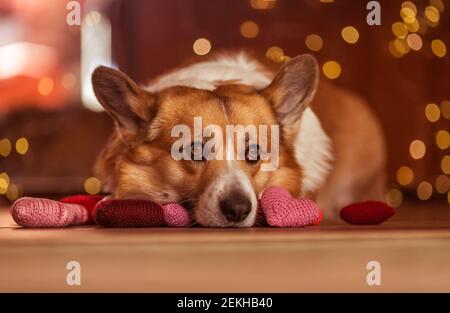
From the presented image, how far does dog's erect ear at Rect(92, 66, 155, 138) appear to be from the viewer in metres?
1.96

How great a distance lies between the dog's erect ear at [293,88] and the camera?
6.74ft

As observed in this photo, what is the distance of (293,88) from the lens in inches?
82.5

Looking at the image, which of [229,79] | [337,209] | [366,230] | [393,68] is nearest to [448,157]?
[393,68]

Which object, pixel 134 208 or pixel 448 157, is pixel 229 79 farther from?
pixel 448 157

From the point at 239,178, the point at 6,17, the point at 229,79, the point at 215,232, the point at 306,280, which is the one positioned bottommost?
the point at 306,280

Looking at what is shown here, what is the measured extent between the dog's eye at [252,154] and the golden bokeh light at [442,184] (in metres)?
2.09

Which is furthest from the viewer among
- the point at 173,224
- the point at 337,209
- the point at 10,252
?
the point at 337,209

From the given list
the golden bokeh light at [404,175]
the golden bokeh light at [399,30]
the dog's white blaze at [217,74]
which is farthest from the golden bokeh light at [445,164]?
the dog's white blaze at [217,74]

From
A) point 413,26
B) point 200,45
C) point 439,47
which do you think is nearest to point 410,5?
point 413,26

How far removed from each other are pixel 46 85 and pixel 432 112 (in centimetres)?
227

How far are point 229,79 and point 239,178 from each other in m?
0.61

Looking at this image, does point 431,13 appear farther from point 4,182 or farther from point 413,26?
point 4,182

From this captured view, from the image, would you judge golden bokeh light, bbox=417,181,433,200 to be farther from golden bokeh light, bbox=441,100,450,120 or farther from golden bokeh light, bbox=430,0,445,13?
golden bokeh light, bbox=430,0,445,13

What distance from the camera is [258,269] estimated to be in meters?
1.54
